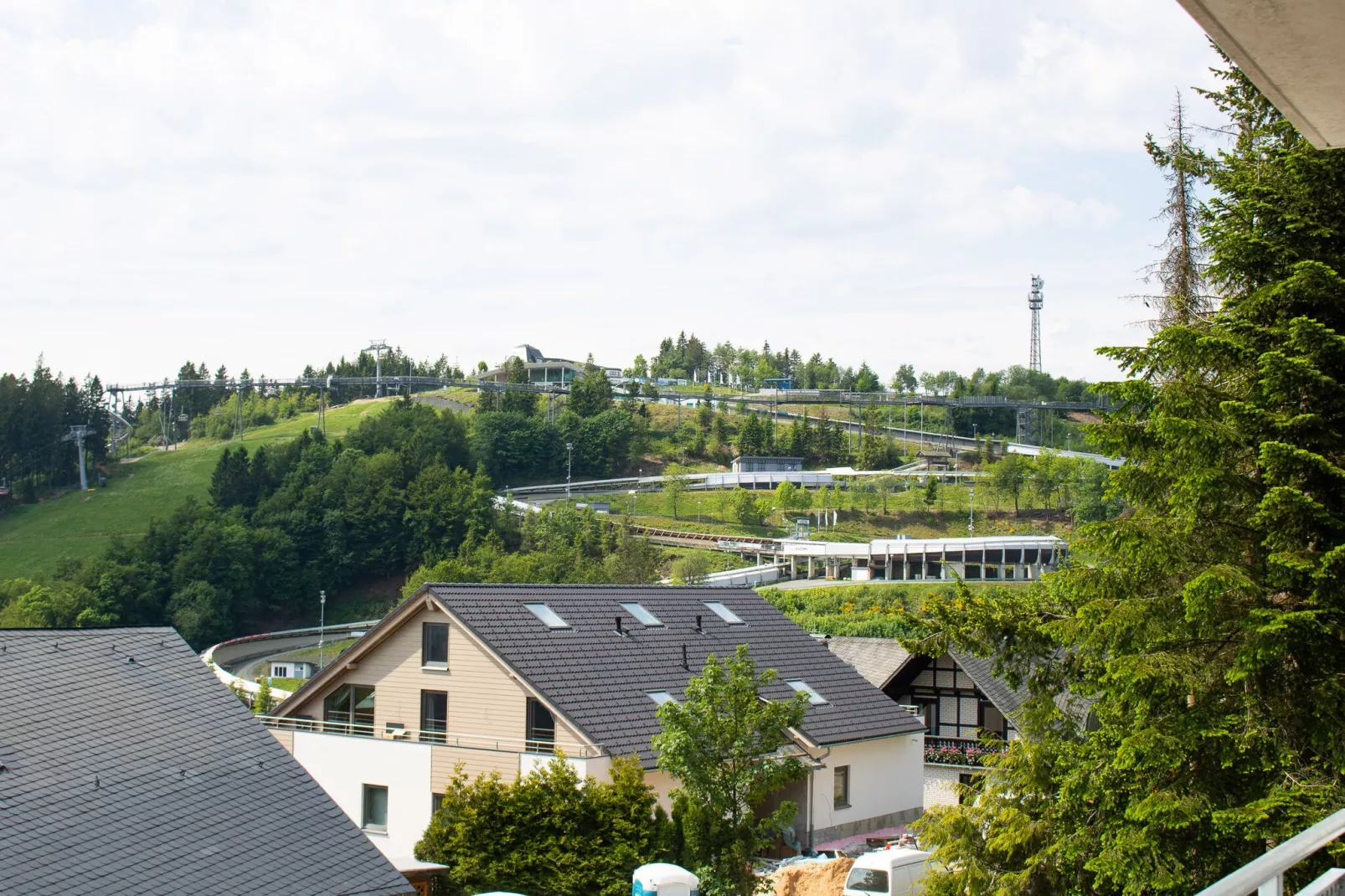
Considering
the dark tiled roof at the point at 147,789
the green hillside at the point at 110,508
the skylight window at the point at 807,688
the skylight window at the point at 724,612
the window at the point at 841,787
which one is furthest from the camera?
the green hillside at the point at 110,508

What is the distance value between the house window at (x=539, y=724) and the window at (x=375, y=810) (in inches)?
131

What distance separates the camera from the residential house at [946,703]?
3206 centimetres

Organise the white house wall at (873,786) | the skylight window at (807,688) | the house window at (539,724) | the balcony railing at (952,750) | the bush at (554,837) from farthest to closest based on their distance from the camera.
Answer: the balcony railing at (952,750) < the skylight window at (807,688) < the white house wall at (873,786) < the house window at (539,724) < the bush at (554,837)

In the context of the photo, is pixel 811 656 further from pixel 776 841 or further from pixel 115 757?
pixel 115 757

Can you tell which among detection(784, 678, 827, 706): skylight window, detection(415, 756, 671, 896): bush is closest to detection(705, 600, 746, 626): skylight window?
detection(784, 678, 827, 706): skylight window

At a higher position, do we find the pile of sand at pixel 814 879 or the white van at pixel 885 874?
the white van at pixel 885 874

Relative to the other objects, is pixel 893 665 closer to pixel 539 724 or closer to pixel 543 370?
pixel 539 724

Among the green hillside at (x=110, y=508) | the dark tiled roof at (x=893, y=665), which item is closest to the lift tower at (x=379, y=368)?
the green hillside at (x=110, y=508)

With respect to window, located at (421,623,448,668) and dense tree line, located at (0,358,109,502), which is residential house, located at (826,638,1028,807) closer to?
window, located at (421,623,448,668)

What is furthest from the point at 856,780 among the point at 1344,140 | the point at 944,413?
the point at 944,413

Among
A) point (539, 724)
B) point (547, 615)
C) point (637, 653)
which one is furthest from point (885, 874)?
point (547, 615)

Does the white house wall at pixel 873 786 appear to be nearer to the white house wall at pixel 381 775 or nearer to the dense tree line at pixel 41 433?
the white house wall at pixel 381 775

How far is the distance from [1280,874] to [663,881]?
1546cm

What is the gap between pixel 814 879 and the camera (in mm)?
21781
